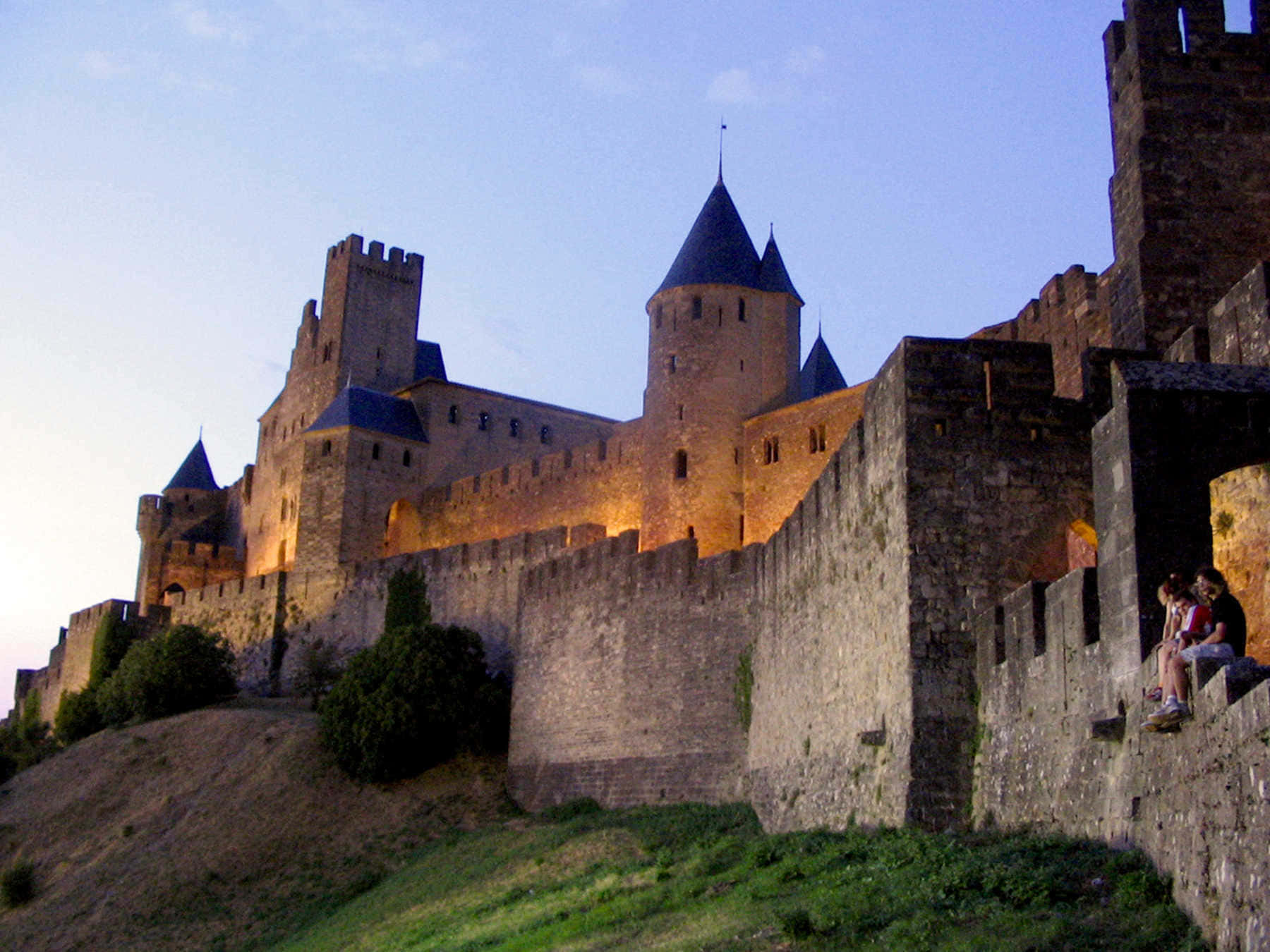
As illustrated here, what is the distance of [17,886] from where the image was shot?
103ft

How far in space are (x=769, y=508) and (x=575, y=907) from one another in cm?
2429

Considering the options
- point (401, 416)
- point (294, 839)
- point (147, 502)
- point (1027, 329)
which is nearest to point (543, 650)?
point (294, 839)

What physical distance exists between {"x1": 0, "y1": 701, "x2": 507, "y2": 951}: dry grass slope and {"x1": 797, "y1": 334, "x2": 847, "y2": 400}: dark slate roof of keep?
2130 cm

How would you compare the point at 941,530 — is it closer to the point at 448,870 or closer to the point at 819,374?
the point at 448,870

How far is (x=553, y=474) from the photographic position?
49.4 meters

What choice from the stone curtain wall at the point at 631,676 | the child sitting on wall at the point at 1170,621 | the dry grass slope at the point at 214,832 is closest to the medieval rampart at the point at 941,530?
the child sitting on wall at the point at 1170,621

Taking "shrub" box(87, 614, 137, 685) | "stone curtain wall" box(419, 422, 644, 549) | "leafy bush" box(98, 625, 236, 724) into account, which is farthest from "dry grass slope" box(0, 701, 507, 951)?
"shrub" box(87, 614, 137, 685)

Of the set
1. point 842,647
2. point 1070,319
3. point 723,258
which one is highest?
point 723,258

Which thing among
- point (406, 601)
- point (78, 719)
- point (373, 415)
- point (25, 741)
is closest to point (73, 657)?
point (25, 741)

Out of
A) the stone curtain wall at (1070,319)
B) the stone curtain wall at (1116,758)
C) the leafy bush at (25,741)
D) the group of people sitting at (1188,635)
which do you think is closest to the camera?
the stone curtain wall at (1116,758)

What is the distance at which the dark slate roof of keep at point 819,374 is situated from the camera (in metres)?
51.8

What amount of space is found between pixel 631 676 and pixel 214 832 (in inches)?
382

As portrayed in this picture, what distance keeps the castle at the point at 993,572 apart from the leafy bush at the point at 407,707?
1.54 metres

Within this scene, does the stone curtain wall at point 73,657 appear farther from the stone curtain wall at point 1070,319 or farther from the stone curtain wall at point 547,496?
the stone curtain wall at point 1070,319
